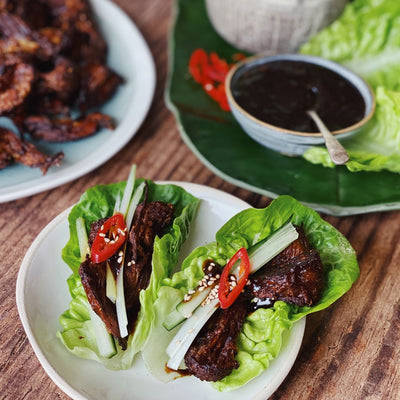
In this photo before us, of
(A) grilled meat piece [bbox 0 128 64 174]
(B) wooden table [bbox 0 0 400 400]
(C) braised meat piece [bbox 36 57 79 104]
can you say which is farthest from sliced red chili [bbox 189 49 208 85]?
(A) grilled meat piece [bbox 0 128 64 174]

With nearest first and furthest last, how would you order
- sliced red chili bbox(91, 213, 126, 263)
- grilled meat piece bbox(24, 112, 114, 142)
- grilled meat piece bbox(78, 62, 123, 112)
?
sliced red chili bbox(91, 213, 126, 263)
grilled meat piece bbox(24, 112, 114, 142)
grilled meat piece bbox(78, 62, 123, 112)

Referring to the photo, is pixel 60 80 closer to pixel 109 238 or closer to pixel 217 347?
pixel 109 238

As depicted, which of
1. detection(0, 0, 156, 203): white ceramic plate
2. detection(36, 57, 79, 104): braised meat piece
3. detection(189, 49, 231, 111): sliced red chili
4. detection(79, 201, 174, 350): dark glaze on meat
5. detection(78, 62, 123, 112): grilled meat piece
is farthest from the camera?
detection(189, 49, 231, 111): sliced red chili

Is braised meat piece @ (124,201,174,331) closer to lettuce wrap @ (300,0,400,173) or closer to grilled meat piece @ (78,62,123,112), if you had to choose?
grilled meat piece @ (78,62,123,112)

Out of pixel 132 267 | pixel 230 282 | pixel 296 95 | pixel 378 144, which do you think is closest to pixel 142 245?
pixel 132 267

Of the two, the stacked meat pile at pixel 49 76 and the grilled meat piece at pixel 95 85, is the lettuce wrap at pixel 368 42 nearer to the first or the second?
the grilled meat piece at pixel 95 85

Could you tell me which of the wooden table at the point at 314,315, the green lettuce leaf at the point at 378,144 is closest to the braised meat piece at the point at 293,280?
the wooden table at the point at 314,315
